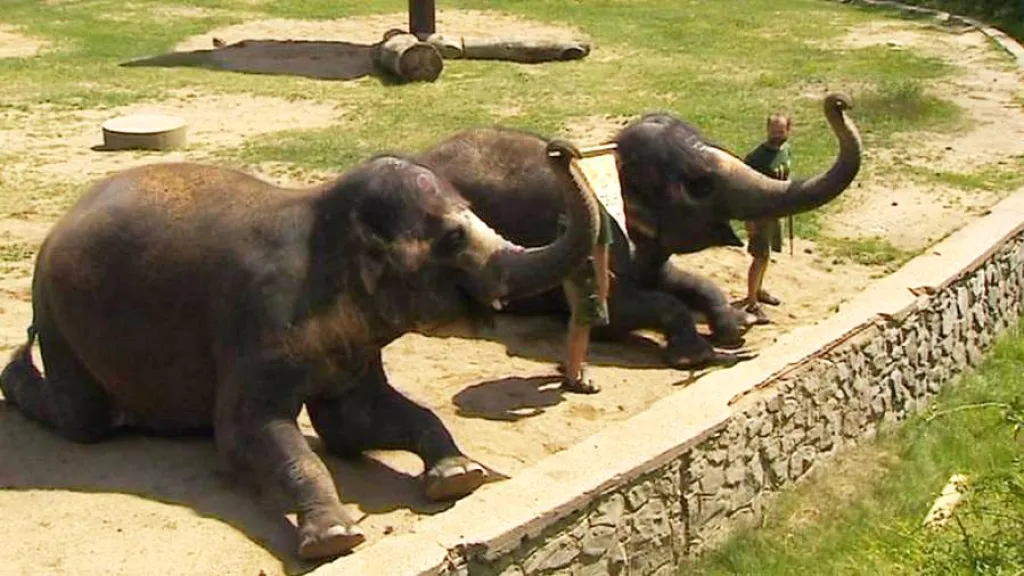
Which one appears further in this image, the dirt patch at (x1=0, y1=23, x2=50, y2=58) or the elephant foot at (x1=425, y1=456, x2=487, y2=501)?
the dirt patch at (x1=0, y1=23, x2=50, y2=58)

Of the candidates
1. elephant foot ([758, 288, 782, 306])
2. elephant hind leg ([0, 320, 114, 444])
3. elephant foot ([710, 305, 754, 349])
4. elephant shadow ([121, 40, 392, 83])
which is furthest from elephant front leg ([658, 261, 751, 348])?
elephant shadow ([121, 40, 392, 83])

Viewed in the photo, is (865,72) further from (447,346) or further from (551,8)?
(447,346)

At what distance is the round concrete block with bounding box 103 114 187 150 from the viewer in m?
13.8

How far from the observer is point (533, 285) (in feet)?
21.6

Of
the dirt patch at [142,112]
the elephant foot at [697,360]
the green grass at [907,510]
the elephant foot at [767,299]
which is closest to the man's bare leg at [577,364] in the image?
the elephant foot at [697,360]

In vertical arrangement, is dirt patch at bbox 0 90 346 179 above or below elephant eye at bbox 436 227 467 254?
below

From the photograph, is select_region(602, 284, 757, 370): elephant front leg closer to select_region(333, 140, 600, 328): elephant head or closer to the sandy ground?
the sandy ground

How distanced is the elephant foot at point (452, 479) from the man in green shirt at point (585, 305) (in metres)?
1.40

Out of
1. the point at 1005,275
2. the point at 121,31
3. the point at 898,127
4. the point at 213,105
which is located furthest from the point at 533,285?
the point at 121,31

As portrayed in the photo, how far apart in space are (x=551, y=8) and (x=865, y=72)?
21.8 ft

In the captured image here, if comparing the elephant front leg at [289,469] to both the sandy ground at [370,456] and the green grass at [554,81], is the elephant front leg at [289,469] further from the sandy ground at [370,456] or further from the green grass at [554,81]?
the green grass at [554,81]

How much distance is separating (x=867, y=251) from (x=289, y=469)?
5.66 meters

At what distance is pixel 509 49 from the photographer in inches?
749

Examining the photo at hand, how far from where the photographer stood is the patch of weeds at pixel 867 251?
10.7 m
